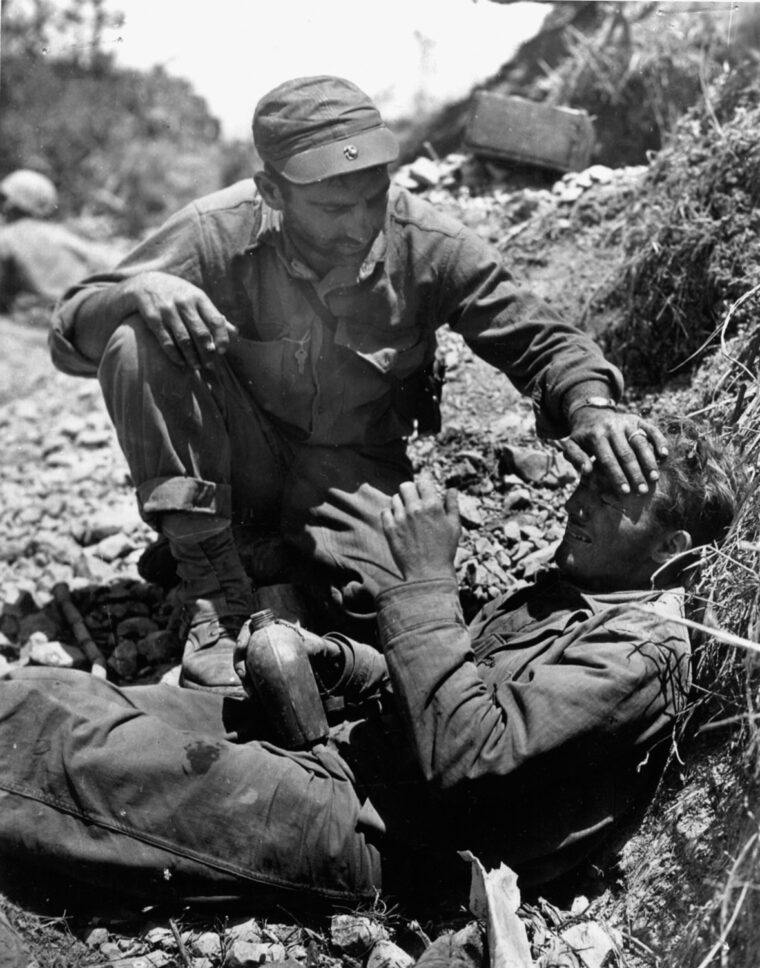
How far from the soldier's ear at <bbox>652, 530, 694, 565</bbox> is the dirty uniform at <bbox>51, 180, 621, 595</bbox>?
2.12ft

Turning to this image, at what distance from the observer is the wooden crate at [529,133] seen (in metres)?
5.87

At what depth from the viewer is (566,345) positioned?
3.54 m

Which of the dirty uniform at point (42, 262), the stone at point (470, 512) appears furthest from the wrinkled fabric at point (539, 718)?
the dirty uniform at point (42, 262)

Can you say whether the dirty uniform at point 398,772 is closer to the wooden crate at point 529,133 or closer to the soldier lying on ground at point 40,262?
the wooden crate at point 529,133

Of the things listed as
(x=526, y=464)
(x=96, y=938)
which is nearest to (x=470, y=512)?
(x=526, y=464)

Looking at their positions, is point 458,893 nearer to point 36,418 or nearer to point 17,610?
point 17,610

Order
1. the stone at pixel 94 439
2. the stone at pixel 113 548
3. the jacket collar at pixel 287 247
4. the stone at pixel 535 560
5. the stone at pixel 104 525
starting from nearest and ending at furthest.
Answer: the jacket collar at pixel 287 247
the stone at pixel 535 560
the stone at pixel 113 548
the stone at pixel 104 525
the stone at pixel 94 439

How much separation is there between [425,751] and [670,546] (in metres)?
0.87

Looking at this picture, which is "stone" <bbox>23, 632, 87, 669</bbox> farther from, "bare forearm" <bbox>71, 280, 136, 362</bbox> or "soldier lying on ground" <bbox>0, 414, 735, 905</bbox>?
"bare forearm" <bbox>71, 280, 136, 362</bbox>

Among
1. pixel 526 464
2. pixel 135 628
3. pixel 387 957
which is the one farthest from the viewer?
pixel 526 464

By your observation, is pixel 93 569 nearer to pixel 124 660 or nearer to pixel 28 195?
pixel 124 660

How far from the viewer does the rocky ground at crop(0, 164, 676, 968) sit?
9.37ft

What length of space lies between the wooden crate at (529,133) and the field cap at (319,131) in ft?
8.62

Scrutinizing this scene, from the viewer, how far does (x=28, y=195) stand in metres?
13.9
